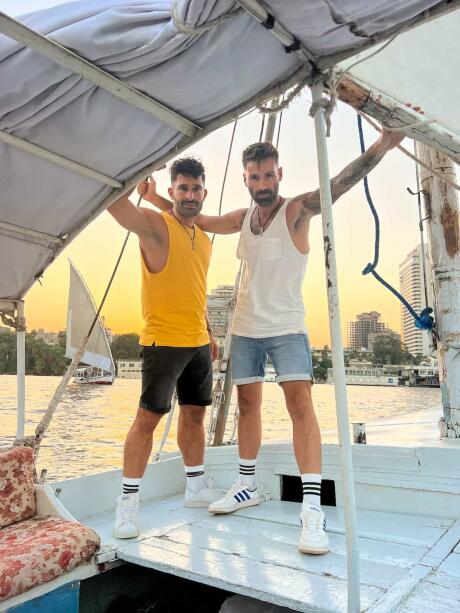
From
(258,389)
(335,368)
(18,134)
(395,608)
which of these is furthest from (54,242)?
(395,608)

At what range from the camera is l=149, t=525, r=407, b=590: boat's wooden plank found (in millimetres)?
1835

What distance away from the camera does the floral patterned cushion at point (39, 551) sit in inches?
65.8

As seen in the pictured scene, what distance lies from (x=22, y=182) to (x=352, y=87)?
1.57m

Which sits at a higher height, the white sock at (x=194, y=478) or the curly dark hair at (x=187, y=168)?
the curly dark hair at (x=187, y=168)

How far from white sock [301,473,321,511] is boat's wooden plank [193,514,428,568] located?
18 cm

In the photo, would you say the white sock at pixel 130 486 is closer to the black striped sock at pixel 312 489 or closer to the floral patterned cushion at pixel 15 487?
the floral patterned cushion at pixel 15 487

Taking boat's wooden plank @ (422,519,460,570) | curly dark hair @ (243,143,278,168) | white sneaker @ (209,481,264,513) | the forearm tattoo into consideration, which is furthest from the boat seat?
curly dark hair @ (243,143,278,168)

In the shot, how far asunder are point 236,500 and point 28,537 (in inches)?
42.7

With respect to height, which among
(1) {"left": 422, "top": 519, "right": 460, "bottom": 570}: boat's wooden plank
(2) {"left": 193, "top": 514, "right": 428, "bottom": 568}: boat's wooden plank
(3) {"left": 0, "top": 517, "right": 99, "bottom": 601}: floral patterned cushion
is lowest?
(1) {"left": 422, "top": 519, "right": 460, "bottom": 570}: boat's wooden plank

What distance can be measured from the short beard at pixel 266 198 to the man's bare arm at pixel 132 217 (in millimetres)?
540

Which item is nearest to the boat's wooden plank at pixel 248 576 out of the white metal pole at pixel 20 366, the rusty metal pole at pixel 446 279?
the white metal pole at pixel 20 366

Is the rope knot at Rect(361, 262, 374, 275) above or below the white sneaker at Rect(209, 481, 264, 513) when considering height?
above

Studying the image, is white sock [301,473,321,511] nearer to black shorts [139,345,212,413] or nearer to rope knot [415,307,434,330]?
black shorts [139,345,212,413]

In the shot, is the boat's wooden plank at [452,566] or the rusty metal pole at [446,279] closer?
the boat's wooden plank at [452,566]
